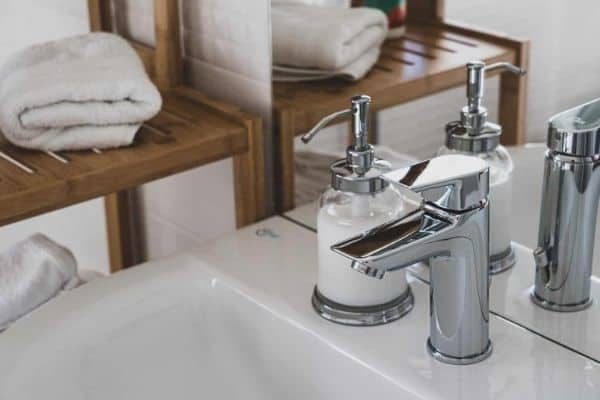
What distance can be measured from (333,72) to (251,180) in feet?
0.53

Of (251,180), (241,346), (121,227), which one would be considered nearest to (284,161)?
(251,180)

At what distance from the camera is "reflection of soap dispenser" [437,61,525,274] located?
0.96 m

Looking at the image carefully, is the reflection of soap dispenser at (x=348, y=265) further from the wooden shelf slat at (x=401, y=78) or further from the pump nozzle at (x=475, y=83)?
the wooden shelf slat at (x=401, y=78)

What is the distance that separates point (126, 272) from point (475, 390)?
1.30 feet

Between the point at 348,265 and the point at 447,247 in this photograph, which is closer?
the point at 447,247

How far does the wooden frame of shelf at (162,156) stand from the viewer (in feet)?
3.33

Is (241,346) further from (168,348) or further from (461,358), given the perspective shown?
(461,358)

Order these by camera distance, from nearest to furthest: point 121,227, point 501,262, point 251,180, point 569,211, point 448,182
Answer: point 448,182 → point 569,211 → point 501,262 → point 251,180 → point 121,227

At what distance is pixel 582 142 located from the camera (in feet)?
2.81

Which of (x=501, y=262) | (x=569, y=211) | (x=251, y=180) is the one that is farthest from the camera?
(x=251, y=180)

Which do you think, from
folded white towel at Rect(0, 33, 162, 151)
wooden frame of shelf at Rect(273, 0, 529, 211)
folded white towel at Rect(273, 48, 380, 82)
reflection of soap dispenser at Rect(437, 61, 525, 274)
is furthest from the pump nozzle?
folded white towel at Rect(0, 33, 162, 151)

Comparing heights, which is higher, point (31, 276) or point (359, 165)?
point (359, 165)

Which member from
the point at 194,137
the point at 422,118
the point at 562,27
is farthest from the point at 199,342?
the point at 562,27

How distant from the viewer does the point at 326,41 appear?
46.1 inches
